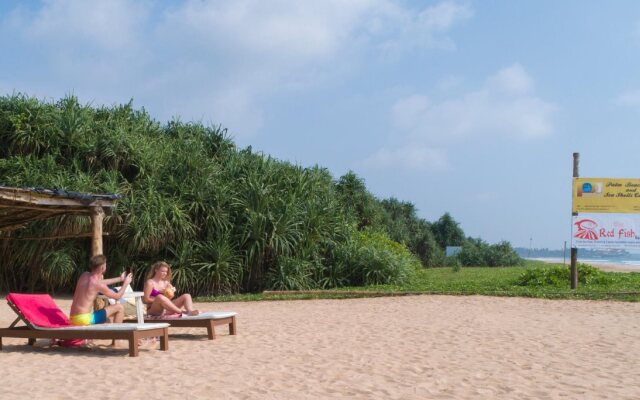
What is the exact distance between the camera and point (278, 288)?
1750cm

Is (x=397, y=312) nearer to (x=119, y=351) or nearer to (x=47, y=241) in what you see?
(x=119, y=351)

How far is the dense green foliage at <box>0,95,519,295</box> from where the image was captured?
16.6 metres

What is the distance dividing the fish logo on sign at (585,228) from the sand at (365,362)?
501cm

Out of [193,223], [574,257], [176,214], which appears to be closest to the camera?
[574,257]

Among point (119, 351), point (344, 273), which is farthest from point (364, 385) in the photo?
point (344, 273)

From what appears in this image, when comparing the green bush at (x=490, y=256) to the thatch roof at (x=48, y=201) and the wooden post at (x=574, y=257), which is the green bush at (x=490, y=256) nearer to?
the wooden post at (x=574, y=257)

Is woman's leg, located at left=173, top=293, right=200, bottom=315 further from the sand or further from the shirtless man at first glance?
the shirtless man

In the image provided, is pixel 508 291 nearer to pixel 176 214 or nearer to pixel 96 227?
pixel 176 214

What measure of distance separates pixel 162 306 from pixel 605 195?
1155 centimetres

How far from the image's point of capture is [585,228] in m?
16.6

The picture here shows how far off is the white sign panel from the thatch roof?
1111 centimetres

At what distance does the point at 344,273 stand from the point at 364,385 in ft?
42.5

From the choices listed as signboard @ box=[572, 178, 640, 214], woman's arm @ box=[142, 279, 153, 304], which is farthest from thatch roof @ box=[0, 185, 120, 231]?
signboard @ box=[572, 178, 640, 214]

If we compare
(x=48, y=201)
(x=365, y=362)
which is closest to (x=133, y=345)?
(x=365, y=362)
